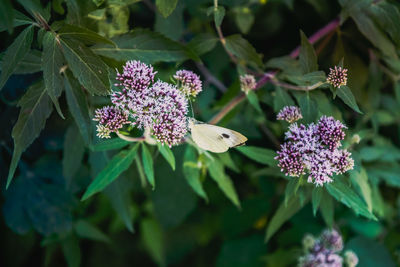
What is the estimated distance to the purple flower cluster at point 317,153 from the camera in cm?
106

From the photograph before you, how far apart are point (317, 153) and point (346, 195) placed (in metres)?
0.19

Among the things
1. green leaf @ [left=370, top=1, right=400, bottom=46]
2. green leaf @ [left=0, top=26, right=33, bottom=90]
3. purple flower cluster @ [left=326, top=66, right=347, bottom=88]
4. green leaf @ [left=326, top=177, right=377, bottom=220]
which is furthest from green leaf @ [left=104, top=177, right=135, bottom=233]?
green leaf @ [left=370, top=1, right=400, bottom=46]

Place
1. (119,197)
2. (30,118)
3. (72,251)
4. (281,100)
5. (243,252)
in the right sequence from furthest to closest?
1. (243,252)
2. (72,251)
3. (119,197)
4. (281,100)
5. (30,118)

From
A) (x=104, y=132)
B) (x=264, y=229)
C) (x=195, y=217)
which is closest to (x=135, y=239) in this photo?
(x=195, y=217)

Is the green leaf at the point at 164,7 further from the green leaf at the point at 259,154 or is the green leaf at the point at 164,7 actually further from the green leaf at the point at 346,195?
the green leaf at the point at 346,195

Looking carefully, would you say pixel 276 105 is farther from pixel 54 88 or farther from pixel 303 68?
pixel 54 88

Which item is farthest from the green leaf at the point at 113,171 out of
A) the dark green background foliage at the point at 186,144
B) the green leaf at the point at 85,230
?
the green leaf at the point at 85,230

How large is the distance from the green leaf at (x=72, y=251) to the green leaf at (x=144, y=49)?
1.07 meters

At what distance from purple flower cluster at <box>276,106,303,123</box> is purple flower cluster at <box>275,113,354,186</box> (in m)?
0.06

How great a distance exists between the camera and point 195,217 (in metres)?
2.44

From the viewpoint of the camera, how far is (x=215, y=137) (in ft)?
3.50

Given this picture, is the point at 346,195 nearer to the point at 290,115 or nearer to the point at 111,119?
the point at 290,115

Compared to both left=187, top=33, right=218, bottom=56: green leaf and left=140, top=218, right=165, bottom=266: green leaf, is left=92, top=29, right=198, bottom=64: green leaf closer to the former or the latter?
left=187, top=33, right=218, bottom=56: green leaf

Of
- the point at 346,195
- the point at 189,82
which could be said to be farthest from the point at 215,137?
the point at 346,195
